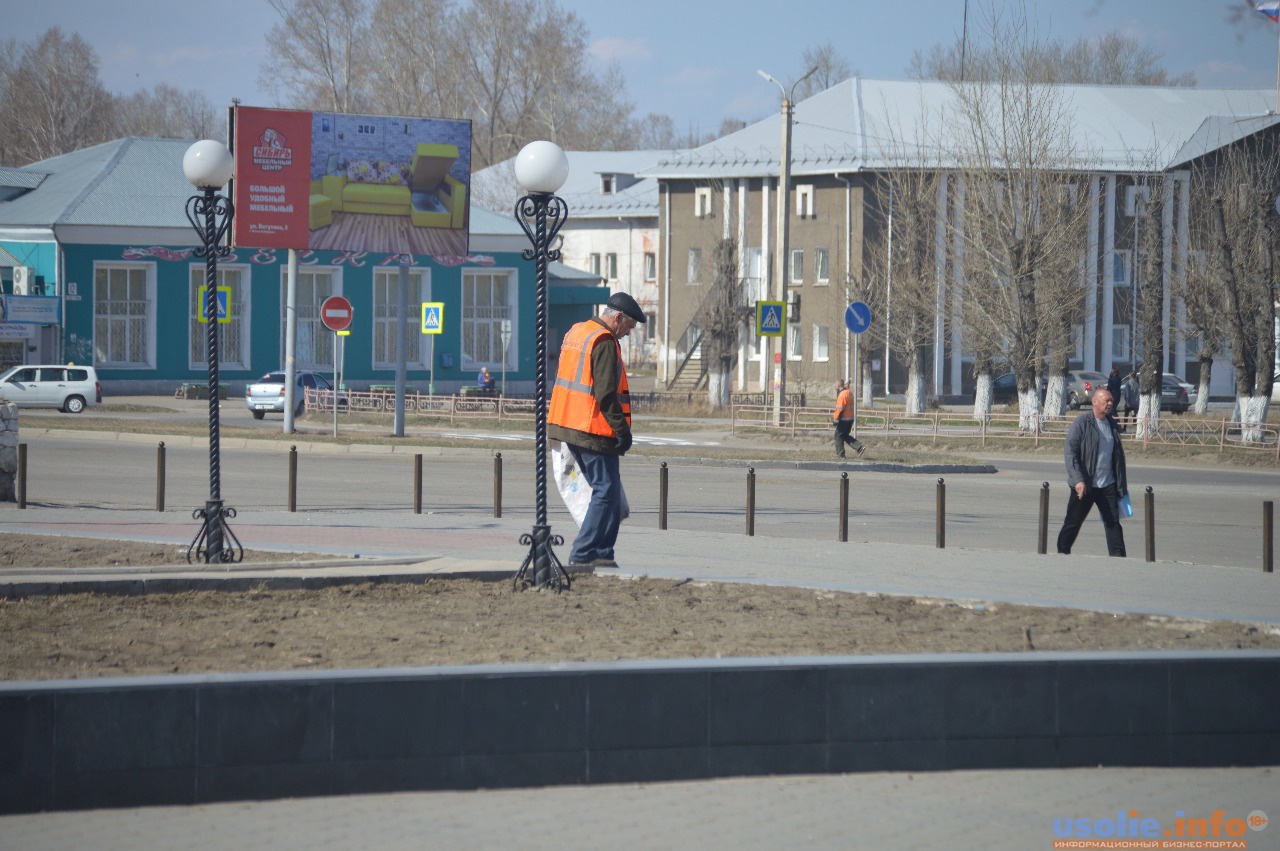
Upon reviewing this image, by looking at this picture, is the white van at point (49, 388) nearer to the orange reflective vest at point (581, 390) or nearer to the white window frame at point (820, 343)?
the white window frame at point (820, 343)

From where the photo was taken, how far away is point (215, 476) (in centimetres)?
1073

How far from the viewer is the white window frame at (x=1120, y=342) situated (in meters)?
56.8

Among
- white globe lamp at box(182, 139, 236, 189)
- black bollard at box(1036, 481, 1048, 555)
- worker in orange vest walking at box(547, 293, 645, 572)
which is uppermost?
white globe lamp at box(182, 139, 236, 189)

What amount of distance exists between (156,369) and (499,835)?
4662 cm

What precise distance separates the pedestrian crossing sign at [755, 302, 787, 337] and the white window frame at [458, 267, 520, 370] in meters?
25.3

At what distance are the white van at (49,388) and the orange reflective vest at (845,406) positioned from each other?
23251 millimetres

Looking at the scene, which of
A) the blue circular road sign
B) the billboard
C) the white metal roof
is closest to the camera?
the blue circular road sign

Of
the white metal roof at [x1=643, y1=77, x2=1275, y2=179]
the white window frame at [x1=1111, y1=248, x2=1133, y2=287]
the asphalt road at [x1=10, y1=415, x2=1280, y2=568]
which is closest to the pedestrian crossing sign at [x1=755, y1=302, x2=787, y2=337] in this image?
the asphalt road at [x1=10, y1=415, x2=1280, y2=568]

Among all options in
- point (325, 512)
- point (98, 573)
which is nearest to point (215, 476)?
point (98, 573)

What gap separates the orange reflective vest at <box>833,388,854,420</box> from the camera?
27641 millimetres

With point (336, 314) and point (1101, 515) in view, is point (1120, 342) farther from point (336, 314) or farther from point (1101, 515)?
point (1101, 515)

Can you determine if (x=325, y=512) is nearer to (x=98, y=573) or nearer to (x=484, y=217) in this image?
(x=98, y=573)

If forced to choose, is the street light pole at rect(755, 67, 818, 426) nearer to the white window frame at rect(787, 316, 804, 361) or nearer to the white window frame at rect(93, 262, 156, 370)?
the white window frame at rect(787, 316, 804, 361)

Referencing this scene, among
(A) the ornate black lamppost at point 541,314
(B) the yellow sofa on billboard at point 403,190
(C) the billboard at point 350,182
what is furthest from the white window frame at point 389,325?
(A) the ornate black lamppost at point 541,314
